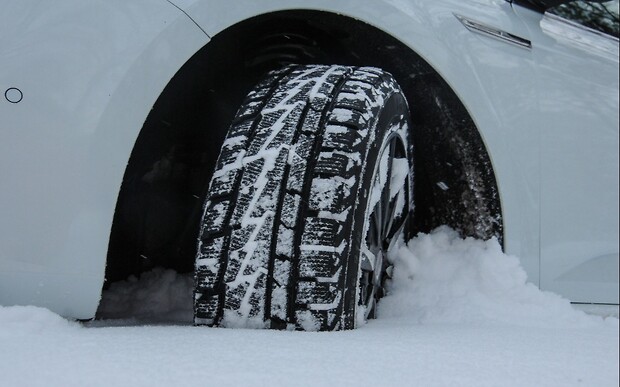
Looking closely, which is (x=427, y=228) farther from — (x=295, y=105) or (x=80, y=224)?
(x=80, y=224)

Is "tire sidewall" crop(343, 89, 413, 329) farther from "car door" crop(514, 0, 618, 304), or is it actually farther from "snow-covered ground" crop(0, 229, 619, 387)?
"car door" crop(514, 0, 618, 304)

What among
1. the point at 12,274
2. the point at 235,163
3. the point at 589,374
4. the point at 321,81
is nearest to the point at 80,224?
the point at 12,274

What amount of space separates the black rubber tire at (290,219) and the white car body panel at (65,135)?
228 millimetres

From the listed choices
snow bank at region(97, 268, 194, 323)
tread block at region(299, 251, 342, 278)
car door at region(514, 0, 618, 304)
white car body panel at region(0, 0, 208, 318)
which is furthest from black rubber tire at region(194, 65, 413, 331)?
car door at region(514, 0, 618, 304)

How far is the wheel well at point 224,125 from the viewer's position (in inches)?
67.9

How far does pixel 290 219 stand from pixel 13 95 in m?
0.54

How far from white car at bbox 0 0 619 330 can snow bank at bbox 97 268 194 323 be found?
0.03m

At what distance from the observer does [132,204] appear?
1775 millimetres

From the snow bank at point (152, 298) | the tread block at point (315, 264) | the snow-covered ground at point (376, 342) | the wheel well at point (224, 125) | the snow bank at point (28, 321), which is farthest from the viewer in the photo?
the snow bank at point (152, 298)

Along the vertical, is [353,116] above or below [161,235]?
above

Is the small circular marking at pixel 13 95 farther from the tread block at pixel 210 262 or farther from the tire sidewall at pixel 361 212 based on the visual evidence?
the tire sidewall at pixel 361 212

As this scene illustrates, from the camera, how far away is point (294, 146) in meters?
1.48

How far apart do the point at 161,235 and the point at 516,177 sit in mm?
1003

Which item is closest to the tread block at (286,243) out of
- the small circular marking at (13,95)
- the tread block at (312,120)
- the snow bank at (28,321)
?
the tread block at (312,120)
